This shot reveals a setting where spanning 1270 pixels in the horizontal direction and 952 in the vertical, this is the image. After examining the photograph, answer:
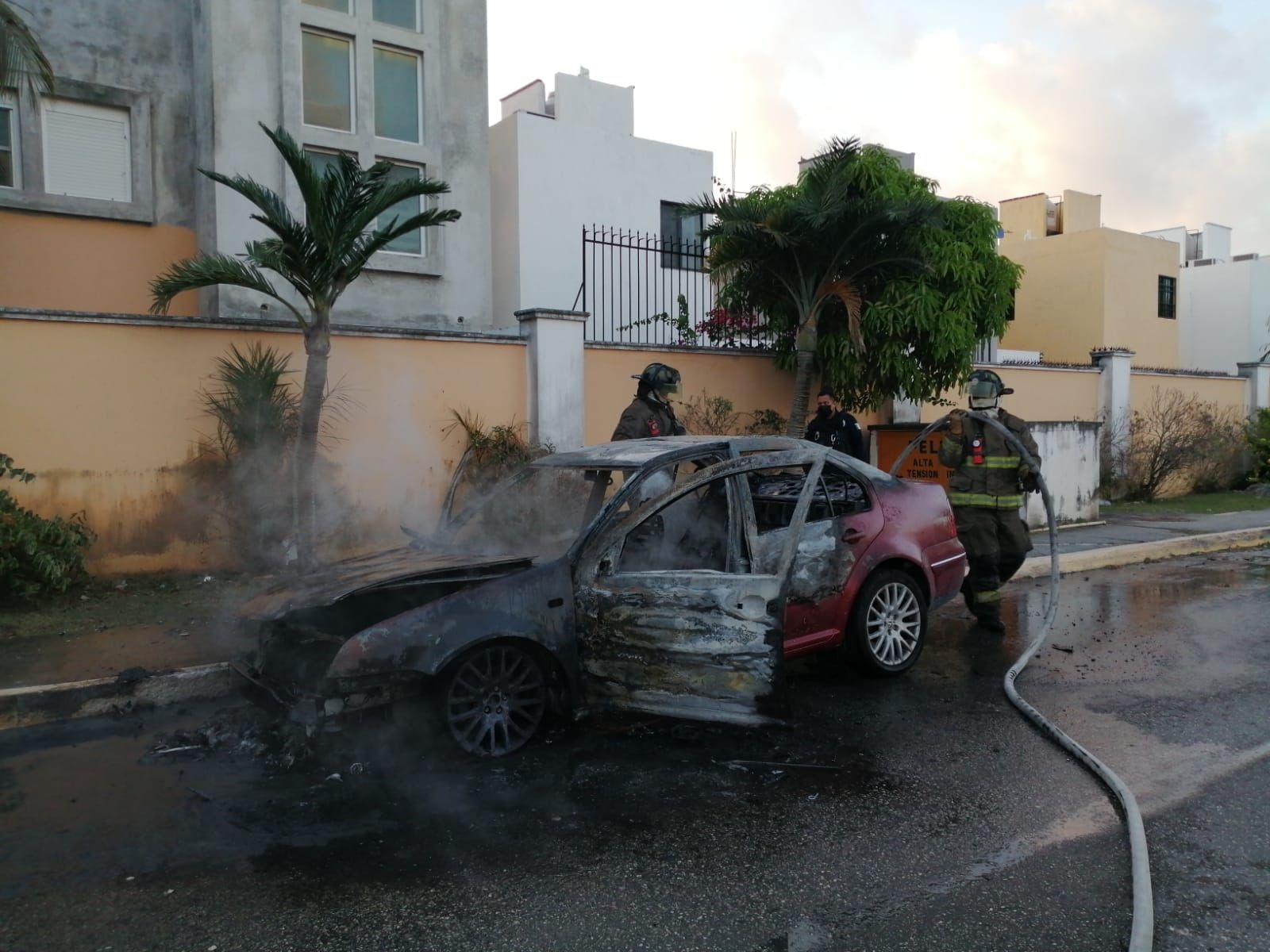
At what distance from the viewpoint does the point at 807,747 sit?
5.07m

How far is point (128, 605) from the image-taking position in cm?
805

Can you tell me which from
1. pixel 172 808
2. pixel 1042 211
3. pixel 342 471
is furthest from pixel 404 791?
pixel 1042 211

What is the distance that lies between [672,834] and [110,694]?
375 cm

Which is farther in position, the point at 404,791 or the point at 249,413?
the point at 249,413

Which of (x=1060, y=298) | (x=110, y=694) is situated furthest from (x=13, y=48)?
(x=1060, y=298)

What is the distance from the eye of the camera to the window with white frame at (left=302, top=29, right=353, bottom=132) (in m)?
13.2

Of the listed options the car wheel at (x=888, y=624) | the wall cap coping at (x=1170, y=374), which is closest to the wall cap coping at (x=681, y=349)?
the car wheel at (x=888, y=624)

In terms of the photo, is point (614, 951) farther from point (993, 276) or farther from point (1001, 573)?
point (993, 276)

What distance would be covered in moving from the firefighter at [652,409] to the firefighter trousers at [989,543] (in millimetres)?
2372

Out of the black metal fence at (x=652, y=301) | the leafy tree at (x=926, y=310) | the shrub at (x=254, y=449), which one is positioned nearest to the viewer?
the shrub at (x=254, y=449)

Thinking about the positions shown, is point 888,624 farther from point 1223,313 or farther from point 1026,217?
point 1223,313

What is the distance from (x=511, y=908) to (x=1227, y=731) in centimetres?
388

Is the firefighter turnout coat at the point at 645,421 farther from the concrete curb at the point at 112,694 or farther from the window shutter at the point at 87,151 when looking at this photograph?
the window shutter at the point at 87,151

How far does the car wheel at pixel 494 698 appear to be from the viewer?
15.5ft
